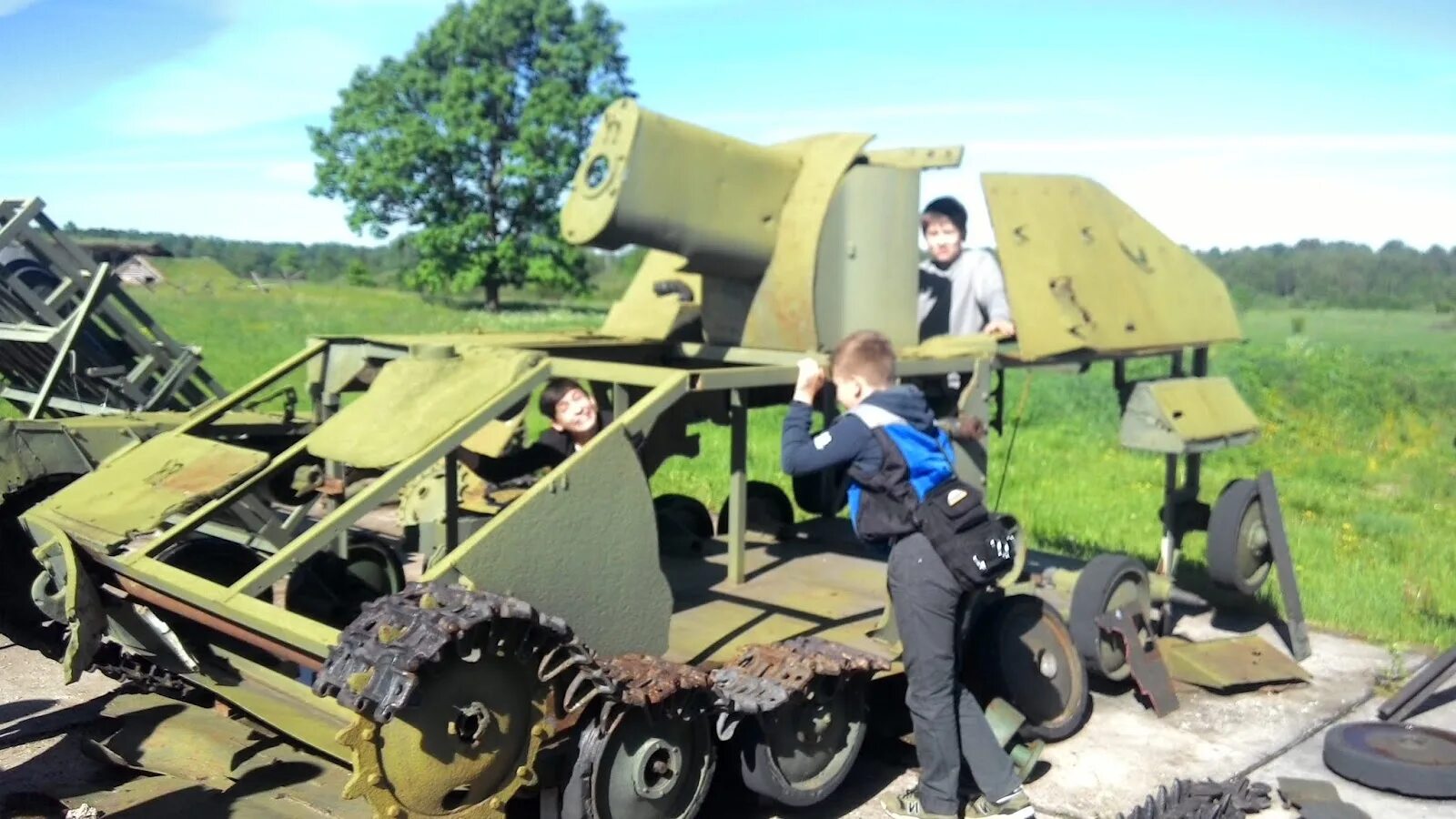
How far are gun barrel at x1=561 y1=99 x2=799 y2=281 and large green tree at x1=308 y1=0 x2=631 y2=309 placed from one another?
42948 millimetres

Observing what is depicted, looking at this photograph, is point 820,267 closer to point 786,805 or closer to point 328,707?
point 786,805

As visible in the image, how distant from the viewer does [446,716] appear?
3842mm

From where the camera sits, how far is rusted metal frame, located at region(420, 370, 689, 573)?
4027 mm

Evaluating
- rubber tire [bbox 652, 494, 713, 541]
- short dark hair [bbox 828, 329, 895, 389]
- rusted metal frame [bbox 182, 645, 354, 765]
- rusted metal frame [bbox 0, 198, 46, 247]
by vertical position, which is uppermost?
rusted metal frame [bbox 0, 198, 46, 247]

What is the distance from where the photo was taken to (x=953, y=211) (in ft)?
23.5

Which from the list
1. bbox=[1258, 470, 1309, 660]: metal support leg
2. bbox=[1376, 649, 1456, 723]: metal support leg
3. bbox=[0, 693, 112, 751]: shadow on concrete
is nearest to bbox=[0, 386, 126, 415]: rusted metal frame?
bbox=[0, 693, 112, 751]: shadow on concrete

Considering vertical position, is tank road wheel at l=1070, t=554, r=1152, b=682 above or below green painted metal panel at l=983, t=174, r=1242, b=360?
below

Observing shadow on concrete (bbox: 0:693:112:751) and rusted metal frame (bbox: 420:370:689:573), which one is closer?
rusted metal frame (bbox: 420:370:689:573)

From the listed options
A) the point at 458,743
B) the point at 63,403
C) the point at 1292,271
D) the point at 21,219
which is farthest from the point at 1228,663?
the point at 1292,271

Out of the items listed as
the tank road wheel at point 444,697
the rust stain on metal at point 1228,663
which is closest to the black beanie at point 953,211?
the rust stain on metal at point 1228,663

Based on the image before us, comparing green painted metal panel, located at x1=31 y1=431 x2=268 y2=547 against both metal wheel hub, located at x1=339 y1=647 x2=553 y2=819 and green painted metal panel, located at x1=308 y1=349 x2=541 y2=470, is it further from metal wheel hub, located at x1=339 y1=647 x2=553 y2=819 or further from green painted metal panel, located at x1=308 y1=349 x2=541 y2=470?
metal wheel hub, located at x1=339 y1=647 x2=553 y2=819

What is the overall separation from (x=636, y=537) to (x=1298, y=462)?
47.1 feet

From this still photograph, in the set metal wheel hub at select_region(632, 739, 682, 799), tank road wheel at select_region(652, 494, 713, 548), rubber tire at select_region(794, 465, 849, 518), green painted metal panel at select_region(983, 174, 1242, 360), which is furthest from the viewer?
rubber tire at select_region(794, 465, 849, 518)

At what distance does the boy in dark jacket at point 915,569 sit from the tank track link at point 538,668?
326 mm
